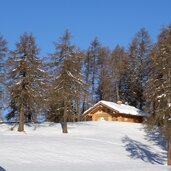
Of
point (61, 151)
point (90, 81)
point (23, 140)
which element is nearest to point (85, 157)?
Result: point (61, 151)

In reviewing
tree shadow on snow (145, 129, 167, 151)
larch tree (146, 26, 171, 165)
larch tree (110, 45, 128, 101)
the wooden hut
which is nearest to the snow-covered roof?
the wooden hut

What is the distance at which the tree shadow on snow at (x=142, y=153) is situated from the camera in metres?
39.0

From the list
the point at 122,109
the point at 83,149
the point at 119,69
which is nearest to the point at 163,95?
the point at 83,149

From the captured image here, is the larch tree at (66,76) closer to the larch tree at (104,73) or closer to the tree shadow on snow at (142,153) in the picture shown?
the tree shadow on snow at (142,153)

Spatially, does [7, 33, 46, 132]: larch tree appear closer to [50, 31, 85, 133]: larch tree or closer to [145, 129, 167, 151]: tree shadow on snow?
[50, 31, 85, 133]: larch tree

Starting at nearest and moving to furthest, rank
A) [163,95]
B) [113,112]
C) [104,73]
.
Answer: [163,95], [113,112], [104,73]

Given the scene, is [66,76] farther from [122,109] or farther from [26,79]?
[122,109]

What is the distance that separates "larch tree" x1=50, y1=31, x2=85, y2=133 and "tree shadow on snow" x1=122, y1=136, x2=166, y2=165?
7.64 meters

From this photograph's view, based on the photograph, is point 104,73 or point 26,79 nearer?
point 26,79

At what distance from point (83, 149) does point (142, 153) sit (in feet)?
21.7

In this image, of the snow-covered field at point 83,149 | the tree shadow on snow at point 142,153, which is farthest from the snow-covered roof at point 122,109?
the tree shadow on snow at point 142,153

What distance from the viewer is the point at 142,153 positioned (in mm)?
41375

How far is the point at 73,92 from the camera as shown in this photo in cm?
4947

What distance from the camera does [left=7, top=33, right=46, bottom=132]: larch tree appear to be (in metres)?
47.3
